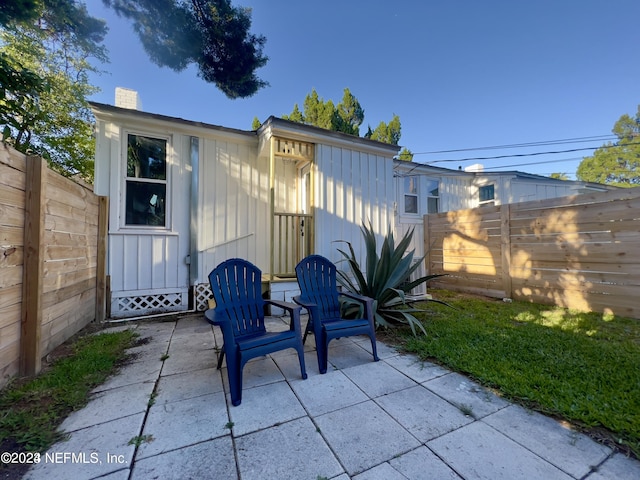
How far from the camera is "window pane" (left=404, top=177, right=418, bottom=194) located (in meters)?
7.88

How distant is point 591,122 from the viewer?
11.1 metres

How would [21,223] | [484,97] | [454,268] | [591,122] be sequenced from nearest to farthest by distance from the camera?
1. [21,223]
2. [454,268]
3. [484,97]
4. [591,122]

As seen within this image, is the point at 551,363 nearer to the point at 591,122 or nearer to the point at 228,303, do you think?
the point at 228,303

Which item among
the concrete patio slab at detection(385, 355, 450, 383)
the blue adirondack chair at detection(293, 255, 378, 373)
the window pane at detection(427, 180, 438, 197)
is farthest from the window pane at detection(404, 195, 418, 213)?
the concrete patio slab at detection(385, 355, 450, 383)

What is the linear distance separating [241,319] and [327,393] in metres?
1.00

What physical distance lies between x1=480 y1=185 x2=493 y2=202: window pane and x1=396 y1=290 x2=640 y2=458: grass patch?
19.0 ft

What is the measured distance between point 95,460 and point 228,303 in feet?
3.86

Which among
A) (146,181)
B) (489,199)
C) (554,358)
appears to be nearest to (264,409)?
(554,358)

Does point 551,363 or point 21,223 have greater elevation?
point 21,223

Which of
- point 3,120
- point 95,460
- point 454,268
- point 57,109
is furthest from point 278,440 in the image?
point 57,109

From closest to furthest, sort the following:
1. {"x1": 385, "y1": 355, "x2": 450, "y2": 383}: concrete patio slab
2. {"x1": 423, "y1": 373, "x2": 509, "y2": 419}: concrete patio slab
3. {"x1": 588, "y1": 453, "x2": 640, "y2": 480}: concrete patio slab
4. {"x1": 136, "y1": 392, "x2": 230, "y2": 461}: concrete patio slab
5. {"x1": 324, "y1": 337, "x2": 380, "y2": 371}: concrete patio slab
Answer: {"x1": 588, "y1": 453, "x2": 640, "y2": 480}: concrete patio slab
{"x1": 136, "y1": 392, "x2": 230, "y2": 461}: concrete patio slab
{"x1": 423, "y1": 373, "x2": 509, "y2": 419}: concrete patio slab
{"x1": 385, "y1": 355, "x2": 450, "y2": 383}: concrete patio slab
{"x1": 324, "y1": 337, "x2": 380, "y2": 371}: concrete patio slab

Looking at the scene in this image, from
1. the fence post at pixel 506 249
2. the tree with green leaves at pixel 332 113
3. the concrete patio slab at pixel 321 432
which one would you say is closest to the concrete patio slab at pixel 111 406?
the concrete patio slab at pixel 321 432

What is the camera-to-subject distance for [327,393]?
1.88 m

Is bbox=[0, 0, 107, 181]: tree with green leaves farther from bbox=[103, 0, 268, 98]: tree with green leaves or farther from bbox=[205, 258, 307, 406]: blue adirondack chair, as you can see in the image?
bbox=[205, 258, 307, 406]: blue adirondack chair
